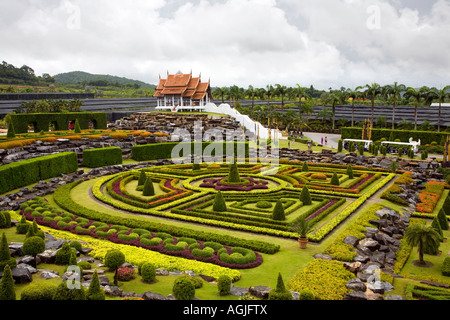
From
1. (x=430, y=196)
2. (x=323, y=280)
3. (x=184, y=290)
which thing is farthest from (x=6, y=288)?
(x=430, y=196)

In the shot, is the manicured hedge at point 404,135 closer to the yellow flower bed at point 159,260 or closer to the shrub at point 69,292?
the yellow flower bed at point 159,260

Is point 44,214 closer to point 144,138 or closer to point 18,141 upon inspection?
point 18,141

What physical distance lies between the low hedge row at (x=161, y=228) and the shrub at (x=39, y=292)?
33.8 ft

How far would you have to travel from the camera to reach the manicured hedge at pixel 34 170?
3162 cm

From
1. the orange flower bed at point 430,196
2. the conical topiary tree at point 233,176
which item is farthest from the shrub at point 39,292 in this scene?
the orange flower bed at point 430,196

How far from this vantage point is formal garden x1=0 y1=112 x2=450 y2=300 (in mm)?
15047

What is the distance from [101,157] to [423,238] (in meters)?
35.6

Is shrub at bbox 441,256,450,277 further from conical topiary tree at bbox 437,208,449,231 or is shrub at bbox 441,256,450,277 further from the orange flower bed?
the orange flower bed

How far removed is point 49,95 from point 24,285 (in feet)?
279

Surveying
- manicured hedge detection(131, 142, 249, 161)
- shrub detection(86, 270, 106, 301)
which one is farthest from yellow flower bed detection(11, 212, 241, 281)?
manicured hedge detection(131, 142, 249, 161)

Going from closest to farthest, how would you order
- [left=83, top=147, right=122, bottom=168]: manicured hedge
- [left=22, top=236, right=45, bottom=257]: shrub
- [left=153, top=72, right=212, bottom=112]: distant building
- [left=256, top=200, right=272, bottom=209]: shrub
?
[left=22, top=236, right=45, bottom=257]: shrub → [left=256, top=200, right=272, bottom=209]: shrub → [left=83, top=147, right=122, bottom=168]: manicured hedge → [left=153, top=72, right=212, bottom=112]: distant building

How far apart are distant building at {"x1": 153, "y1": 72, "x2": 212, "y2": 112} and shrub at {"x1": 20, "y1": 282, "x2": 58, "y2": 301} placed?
68375 millimetres
